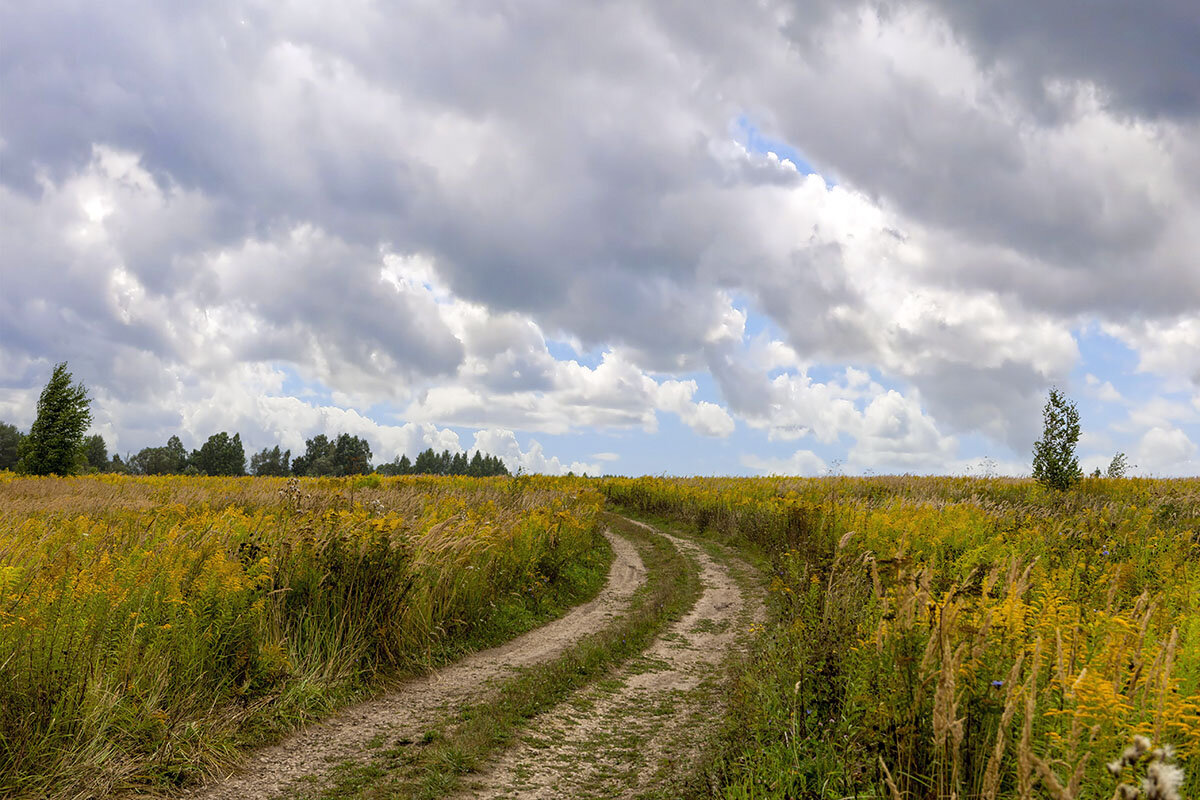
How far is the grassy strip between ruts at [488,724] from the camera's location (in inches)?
226

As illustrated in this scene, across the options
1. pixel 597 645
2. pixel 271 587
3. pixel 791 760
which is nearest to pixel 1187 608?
pixel 791 760

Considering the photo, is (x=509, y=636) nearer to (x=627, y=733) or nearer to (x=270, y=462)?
(x=627, y=733)

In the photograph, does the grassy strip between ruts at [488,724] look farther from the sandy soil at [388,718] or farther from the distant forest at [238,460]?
the distant forest at [238,460]

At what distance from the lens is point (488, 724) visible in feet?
22.8

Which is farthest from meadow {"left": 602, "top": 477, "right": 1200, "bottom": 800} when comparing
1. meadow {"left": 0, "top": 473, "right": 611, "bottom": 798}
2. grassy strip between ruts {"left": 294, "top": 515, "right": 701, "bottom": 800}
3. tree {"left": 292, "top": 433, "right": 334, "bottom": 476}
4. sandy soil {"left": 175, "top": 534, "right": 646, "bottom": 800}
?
tree {"left": 292, "top": 433, "right": 334, "bottom": 476}

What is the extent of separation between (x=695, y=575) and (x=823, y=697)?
10.9 meters

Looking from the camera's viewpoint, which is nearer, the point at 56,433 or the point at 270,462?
the point at 56,433

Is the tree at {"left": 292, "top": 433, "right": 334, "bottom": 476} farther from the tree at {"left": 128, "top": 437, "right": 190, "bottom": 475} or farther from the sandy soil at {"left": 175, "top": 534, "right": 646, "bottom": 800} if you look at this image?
the sandy soil at {"left": 175, "top": 534, "right": 646, "bottom": 800}

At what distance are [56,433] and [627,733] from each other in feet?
156

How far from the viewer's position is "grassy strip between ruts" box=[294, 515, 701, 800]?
5.75 m

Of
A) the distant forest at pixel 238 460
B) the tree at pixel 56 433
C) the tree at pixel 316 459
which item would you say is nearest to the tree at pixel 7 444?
the distant forest at pixel 238 460

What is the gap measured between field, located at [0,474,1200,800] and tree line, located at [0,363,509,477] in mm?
2381

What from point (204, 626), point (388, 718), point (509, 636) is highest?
point (204, 626)

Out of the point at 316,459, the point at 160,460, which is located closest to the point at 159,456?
the point at 160,460
